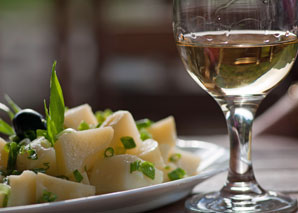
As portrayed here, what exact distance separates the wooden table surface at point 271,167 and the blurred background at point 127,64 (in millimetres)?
2816

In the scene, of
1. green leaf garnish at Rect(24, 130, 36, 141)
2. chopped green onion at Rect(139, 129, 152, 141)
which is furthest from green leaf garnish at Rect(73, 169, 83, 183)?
chopped green onion at Rect(139, 129, 152, 141)

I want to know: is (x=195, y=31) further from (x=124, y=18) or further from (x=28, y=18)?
(x=28, y=18)

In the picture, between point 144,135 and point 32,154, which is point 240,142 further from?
point 32,154

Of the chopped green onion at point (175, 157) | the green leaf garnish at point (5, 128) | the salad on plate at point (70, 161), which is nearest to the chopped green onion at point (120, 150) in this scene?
the salad on plate at point (70, 161)

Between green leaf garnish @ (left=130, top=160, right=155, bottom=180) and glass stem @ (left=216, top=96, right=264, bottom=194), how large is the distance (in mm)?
154

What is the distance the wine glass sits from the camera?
1.08m

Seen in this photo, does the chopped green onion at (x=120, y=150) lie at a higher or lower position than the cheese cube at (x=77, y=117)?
lower

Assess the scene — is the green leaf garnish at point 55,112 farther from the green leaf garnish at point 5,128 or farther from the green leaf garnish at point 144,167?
the green leaf garnish at point 5,128

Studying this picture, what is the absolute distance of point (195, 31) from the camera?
3.64ft

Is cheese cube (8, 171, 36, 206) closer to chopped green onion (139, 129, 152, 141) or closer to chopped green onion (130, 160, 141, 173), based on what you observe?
chopped green onion (130, 160, 141, 173)

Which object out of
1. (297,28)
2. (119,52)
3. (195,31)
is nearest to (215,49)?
(195,31)

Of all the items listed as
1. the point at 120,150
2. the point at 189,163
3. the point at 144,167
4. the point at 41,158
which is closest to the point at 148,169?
the point at 144,167

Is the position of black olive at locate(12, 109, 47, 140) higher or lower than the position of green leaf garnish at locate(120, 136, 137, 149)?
higher

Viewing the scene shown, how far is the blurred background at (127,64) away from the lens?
502 centimetres
